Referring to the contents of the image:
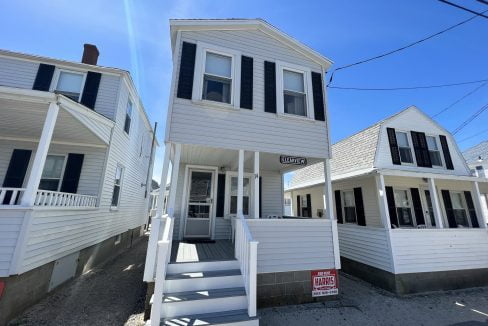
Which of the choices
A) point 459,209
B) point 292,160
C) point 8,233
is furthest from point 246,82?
point 459,209

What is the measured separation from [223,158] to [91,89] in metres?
5.81

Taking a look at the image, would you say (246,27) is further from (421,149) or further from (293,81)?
(421,149)

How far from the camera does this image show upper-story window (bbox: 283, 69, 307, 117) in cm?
632

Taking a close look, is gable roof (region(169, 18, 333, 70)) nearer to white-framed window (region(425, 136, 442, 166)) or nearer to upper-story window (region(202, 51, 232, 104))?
upper-story window (region(202, 51, 232, 104))

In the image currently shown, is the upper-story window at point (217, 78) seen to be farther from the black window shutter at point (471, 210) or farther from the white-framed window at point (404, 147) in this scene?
the black window shutter at point (471, 210)

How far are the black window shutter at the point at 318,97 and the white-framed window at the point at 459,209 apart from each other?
870 cm

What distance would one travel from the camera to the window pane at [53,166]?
22.3 feet

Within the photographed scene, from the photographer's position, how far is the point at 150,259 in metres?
3.91

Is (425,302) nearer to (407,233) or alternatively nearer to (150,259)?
(407,233)

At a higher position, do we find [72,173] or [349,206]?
[72,173]

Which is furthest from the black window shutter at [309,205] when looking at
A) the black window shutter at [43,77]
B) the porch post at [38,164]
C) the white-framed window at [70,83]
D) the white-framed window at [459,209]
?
the black window shutter at [43,77]

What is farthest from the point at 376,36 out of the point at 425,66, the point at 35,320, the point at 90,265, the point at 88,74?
the point at 90,265

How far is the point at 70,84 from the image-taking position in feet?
25.2

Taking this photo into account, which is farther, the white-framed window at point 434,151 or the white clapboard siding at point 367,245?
the white-framed window at point 434,151
